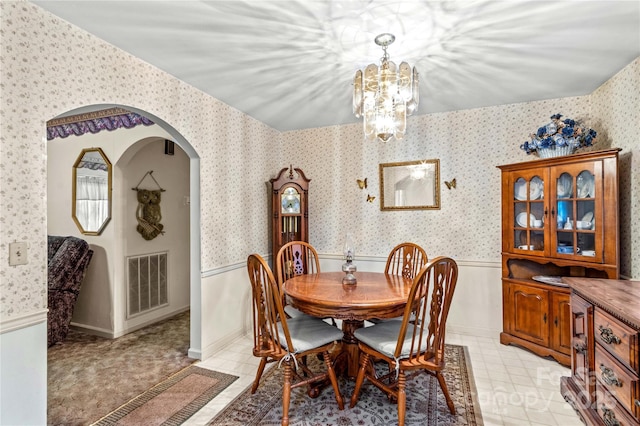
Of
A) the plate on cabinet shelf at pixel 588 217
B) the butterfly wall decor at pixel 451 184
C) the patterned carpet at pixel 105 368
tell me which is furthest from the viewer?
the butterfly wall decor at pixel 451 184

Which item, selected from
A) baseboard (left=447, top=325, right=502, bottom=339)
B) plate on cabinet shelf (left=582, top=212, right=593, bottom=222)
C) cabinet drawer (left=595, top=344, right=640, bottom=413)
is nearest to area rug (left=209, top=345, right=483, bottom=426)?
cabinet drawer (left=595, top=344, right=640, bottom=413)

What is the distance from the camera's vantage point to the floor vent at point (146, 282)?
11.7 feet

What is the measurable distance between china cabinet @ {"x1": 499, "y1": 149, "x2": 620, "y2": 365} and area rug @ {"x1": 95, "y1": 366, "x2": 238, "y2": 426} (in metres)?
2.60

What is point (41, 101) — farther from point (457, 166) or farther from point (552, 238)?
point (552, 238)

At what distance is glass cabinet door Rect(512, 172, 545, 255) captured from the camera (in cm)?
287

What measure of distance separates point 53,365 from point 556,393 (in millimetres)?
3922

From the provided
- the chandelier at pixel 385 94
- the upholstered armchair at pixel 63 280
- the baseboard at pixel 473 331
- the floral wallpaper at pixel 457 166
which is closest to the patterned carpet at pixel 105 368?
the upholstered armchair at pixel 63 280

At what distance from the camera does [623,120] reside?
2537 millimetres

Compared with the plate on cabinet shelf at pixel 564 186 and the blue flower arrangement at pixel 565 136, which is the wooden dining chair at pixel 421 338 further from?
the blue flower arrangement at pixel 565 136

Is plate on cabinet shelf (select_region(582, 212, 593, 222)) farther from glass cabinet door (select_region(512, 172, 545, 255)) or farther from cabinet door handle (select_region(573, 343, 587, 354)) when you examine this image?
cabinet door handle (select_region(573, 343, 587, 354))

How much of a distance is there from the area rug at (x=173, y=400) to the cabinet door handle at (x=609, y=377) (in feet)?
7.32

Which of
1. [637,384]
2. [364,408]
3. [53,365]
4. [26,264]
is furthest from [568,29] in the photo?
[53,365]

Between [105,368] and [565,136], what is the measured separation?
14.1 feet

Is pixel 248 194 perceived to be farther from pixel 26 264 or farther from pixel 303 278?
pixel 26 264
